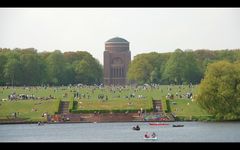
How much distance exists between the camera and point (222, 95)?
2660 inches

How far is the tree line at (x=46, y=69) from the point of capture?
125 meters

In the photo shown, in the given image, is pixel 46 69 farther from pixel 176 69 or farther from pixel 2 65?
pixel 176 69

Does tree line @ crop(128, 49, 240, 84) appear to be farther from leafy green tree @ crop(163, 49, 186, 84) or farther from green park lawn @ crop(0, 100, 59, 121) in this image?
green park lawn @ crop(0, 100, 59, 121)

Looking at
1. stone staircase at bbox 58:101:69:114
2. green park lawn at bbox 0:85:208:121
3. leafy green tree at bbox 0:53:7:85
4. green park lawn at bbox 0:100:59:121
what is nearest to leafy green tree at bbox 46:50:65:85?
leafy green tree at bbox 0:53:7:85

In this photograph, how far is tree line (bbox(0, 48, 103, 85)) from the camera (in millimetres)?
125062

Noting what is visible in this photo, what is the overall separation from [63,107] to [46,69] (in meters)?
53.1

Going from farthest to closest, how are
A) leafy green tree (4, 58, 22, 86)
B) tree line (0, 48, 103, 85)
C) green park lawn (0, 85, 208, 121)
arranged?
tree line (0, 48, 103, 85), leafy green tree (4, 58, 22, 86), green park lawn (0, 85, 208, 121)

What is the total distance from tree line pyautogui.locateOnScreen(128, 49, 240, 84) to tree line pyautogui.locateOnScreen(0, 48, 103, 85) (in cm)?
1012

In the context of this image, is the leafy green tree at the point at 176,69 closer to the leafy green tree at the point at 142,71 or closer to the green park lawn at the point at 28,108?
the leafy green tree at the point at 142,71

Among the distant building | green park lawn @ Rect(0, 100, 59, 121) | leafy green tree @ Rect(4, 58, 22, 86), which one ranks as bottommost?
green park lawn @ Rect(0, 100, 59, 121)

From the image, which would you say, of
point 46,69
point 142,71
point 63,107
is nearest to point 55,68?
point 46,69

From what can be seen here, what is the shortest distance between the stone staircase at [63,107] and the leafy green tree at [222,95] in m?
17.0

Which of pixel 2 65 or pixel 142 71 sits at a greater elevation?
pixel 2 65
